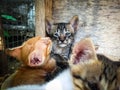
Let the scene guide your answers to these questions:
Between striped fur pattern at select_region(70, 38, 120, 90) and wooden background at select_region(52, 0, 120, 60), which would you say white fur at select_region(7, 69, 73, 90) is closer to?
striped fur pattern at select_region(70, 38, 120, 90)

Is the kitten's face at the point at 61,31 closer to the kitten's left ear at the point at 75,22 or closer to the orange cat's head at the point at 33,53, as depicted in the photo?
the kitten's left ear at the point at 75,22

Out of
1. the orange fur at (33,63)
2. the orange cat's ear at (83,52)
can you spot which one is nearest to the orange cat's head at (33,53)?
the orange fur at (33,63)

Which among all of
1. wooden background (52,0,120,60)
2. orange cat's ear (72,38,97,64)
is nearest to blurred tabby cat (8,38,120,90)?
orange cat's ear (72,38,97,64)

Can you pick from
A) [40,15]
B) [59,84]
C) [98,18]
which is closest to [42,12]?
[40,15]

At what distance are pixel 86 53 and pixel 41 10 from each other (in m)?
0.36

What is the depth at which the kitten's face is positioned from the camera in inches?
39.2

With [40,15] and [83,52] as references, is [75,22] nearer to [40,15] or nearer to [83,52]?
[40,15]

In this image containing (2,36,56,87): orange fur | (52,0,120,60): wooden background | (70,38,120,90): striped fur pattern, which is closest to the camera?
(70,38,120,90): striped fur pattern

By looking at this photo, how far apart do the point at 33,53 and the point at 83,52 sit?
0.16 metres

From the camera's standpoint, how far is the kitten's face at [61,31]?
1.00 metres

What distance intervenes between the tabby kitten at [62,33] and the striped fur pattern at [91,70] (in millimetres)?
294

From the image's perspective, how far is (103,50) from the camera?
0.94m

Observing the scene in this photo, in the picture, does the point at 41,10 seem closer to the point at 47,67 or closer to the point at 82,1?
the point at 82,1

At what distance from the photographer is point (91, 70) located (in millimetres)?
644
